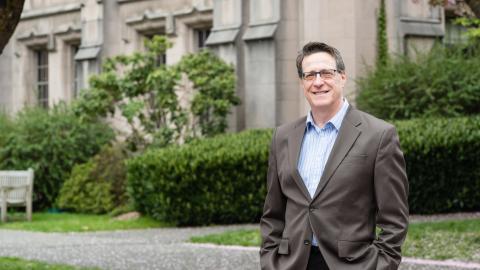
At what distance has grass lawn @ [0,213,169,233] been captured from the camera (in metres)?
18.4

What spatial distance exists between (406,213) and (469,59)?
49.9ft

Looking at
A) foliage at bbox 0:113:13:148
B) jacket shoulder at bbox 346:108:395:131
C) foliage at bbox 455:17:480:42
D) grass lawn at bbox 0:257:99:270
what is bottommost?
grass lawn at bbox 0:257:99:270

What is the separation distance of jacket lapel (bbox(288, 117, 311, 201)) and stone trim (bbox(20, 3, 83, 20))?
23590mm

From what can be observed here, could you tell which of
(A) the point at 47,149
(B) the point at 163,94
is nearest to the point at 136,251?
(B) the point at 163,94

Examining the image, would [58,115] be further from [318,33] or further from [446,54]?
[446,54]

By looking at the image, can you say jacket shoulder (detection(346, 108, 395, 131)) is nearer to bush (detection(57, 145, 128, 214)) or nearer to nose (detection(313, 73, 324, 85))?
nose (detection(313, 73, 324, 85))

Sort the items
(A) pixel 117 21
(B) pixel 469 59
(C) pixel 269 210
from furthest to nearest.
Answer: (A) pixel 117 21 < (B) pixel 469 59 < (C) pixel 269 210

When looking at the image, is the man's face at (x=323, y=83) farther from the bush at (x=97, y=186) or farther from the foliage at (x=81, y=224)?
the bush at (x=97, y=186)

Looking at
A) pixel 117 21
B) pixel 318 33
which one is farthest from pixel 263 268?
pixel 117 21

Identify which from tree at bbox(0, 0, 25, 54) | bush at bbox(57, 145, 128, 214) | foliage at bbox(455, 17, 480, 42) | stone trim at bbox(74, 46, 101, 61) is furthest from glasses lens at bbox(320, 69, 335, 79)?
stone trim at bbox(74, 46, 101, 61)

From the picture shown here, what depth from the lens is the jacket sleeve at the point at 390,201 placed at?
4.29m

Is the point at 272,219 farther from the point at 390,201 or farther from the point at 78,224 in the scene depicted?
the point at 78,224

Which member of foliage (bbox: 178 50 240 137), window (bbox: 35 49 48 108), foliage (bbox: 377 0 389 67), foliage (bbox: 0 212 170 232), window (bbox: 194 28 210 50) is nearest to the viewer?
foliage (bbox: 0 212 170 232)

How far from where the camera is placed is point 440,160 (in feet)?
55.9
